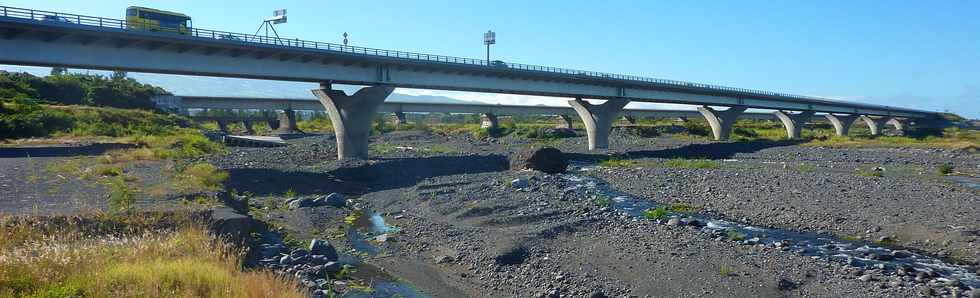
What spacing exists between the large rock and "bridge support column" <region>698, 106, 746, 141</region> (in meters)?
56.4

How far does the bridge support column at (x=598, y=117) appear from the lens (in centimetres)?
6359

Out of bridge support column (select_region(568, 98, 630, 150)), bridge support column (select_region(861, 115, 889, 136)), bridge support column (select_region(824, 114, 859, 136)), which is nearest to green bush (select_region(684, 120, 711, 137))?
bridge support column (select_region(824, 114, 859, 136))

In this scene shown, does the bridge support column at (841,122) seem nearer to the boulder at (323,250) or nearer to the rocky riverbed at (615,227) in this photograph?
the rocky riverbed at (615,227)

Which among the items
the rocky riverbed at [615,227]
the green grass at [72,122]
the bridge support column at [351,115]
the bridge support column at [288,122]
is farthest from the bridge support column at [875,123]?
the green grass at [72,122]

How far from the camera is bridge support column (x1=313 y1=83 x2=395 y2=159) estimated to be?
1666 inches

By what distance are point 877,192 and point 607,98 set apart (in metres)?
42.5

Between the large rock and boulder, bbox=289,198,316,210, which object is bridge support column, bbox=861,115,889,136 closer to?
the large rock

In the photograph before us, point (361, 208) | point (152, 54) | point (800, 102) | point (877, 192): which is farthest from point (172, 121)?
point (800, 102)

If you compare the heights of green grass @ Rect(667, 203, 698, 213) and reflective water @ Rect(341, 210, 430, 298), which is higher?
green grass @ Rect(667, 203, 698, 213)

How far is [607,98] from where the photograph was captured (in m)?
66.6

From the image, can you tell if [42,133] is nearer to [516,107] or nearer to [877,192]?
[877,192]

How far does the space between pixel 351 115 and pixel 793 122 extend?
277 ft

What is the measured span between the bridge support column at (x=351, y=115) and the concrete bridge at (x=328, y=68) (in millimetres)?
71

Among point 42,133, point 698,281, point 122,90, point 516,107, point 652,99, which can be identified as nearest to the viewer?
point 698,281
